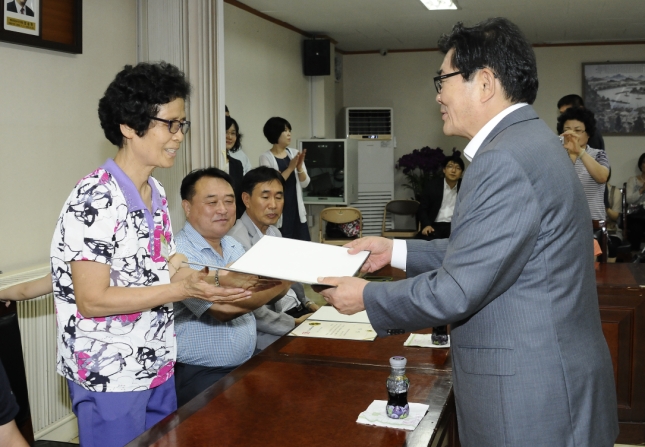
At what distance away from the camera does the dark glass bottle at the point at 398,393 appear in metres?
1.88

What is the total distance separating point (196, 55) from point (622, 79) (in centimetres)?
764

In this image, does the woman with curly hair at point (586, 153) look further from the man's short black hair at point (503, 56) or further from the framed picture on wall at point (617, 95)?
the framed picture on wall at point (617, 95)

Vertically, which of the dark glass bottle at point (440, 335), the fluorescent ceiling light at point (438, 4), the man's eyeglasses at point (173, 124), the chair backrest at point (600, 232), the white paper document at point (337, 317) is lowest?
the white paper document at point (337, 317)

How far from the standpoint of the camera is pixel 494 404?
1.57 m

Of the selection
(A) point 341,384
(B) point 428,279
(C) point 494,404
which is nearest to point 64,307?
(A) point 341,384

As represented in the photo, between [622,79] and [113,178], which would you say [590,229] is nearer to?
[113,178]

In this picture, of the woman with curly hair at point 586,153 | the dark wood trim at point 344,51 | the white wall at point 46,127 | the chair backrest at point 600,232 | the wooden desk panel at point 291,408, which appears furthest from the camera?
the dark wood trim at point 344,51

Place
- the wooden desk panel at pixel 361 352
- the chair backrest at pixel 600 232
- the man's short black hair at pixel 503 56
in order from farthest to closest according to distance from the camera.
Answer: the chair backrest at pixel 600 232
the wooden desk panel at pixel 361 352
the man's short black hair at pixel 503 56

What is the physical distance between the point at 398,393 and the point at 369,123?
876 cm

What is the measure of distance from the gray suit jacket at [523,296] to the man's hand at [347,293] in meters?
0.18

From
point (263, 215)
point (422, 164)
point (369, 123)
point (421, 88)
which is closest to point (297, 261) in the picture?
point (263, 215)

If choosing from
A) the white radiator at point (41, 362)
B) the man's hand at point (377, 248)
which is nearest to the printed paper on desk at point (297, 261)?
the man's hand at point (377, 248)

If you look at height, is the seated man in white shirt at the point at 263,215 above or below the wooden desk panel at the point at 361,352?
above

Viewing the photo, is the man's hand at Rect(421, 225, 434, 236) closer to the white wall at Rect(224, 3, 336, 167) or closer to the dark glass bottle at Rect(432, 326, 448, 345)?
the white wall at Rect(224, 3, 336, 167)
